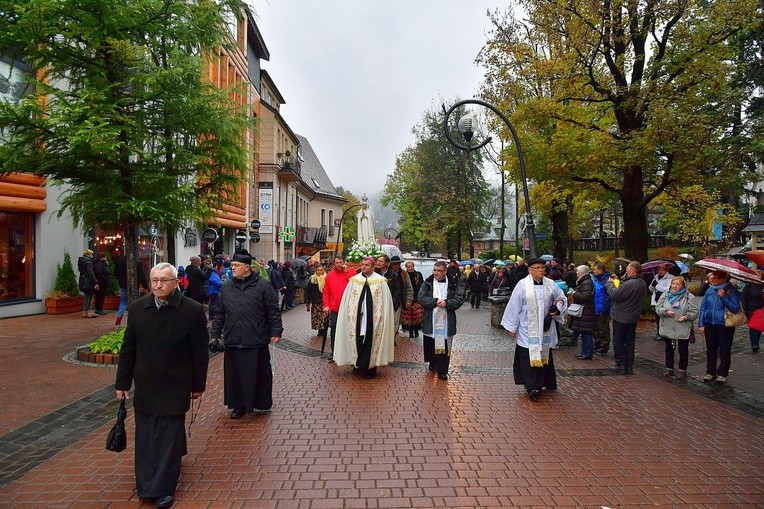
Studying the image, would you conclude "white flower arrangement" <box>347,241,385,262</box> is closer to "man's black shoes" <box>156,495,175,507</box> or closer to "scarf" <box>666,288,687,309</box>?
"scarf" <box>666,288,687,309</box>

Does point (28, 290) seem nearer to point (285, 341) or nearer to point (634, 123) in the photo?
point (285, 341)

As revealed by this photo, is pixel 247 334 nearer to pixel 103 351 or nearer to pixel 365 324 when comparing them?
pixel 365 324

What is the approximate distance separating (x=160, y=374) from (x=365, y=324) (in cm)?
450

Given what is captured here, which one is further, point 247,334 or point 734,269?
point 734,269

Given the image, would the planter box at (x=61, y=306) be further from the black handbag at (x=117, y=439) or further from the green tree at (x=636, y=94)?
the green tree at (x=636, y=94)

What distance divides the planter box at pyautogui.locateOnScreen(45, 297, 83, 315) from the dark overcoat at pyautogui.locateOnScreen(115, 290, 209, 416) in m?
12.7

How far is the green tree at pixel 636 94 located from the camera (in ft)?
45.5

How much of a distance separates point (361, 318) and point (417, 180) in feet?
131

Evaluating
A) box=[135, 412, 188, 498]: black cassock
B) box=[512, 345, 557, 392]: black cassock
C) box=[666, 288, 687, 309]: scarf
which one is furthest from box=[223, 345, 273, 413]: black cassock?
box=[666, 288, 687, 309]: scarf

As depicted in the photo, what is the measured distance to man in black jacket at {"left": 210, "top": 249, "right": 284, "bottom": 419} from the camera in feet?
20.6

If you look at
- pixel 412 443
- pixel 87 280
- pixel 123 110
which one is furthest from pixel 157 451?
pixel 87 280

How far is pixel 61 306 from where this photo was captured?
49.9 feet

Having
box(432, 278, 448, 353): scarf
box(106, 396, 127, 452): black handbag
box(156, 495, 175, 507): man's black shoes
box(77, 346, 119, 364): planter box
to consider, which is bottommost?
box(156, 495, 175, 507): man's black shoes

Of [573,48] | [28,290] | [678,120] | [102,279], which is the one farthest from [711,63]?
[28,290]
